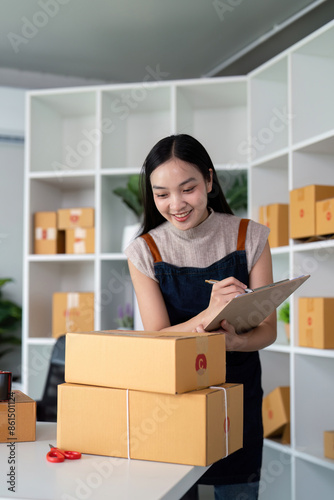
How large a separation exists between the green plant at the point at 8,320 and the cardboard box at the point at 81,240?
1793mm

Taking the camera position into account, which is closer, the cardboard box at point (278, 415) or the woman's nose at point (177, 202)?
the woman's nose at point (177, 202)

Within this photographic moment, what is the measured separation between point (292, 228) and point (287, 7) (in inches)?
65.0

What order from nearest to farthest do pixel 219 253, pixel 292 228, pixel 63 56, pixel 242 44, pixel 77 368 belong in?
pixel 77 368 → pixel 219 253 → pixel 292 228 → pixel 242 44 → pixel 63 56

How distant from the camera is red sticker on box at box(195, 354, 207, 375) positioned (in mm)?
1088

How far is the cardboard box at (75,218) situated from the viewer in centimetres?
383

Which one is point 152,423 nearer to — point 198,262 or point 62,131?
point 198,262

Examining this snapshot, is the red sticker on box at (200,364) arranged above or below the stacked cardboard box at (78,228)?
below

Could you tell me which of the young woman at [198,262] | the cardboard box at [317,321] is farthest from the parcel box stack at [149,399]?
the cardboard box at [317,321]

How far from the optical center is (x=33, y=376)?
152 inches

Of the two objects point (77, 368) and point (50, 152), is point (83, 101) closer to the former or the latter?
point (50, 152)

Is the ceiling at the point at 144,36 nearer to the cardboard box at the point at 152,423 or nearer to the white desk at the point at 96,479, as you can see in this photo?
the cardboard box at the point at 152,423

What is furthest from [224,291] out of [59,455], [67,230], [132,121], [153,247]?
[132,121]

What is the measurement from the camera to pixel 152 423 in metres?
1.07

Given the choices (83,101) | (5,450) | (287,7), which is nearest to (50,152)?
(83,101)
